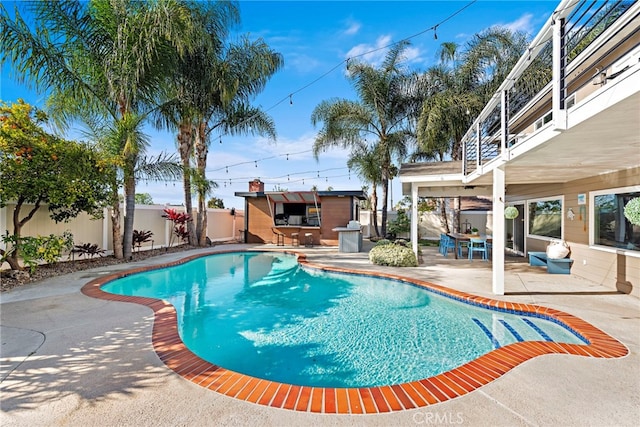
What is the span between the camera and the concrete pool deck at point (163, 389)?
2.12 m

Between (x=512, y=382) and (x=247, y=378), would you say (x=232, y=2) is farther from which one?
(x=512, y=382)

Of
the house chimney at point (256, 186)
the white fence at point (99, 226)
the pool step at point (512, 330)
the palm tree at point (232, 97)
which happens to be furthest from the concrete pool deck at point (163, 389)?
the house chimney at point (256, 186)

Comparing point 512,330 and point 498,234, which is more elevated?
point 498,234

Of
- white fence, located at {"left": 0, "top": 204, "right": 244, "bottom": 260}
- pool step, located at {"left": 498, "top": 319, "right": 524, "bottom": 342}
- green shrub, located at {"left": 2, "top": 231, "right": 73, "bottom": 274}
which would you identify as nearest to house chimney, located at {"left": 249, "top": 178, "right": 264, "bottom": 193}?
white fence, located at {"left": 0, "top": 204, "right": 244, "bottom": 260}

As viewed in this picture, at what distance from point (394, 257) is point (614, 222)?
16.1 ft

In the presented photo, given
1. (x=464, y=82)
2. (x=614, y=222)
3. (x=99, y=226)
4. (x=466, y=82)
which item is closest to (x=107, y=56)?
(x=99, y=226)

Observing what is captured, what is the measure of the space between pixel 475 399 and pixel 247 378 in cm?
196

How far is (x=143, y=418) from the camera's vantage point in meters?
2.11

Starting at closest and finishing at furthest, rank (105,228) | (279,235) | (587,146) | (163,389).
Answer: (163,389)
(587,146)
(105,228)
(279,235)

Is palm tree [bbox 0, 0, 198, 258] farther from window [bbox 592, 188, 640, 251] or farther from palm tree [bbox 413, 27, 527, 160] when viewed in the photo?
window [bbox 592, 188, 640, 251]

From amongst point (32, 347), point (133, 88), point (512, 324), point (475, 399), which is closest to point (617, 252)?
point (512, 324)

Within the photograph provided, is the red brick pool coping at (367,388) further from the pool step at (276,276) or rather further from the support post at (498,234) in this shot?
the pool step at (276,276)

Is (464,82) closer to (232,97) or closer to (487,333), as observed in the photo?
(232,97)

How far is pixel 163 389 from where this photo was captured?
2.45m
